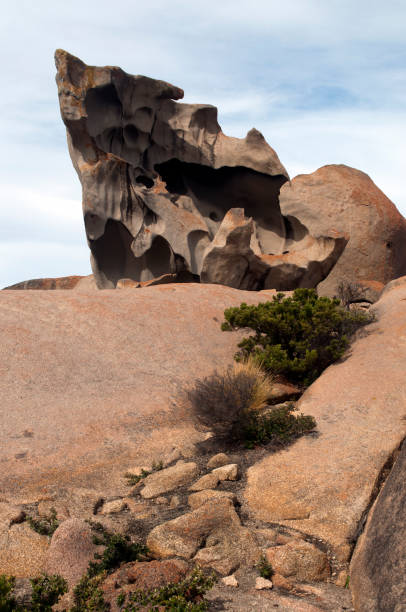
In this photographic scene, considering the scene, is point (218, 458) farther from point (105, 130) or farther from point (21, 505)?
point (105, 130)

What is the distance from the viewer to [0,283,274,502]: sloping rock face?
7109 mm

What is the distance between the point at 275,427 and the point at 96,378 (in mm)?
3051

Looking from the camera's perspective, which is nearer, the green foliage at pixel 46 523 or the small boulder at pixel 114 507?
the green foliage at pixel 46 523

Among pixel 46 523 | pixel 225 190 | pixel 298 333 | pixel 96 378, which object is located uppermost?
pixel 225 190

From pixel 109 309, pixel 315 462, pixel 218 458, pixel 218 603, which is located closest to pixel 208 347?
pixel 109 309

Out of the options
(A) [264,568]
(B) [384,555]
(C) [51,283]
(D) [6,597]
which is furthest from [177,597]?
(C) [51,283]

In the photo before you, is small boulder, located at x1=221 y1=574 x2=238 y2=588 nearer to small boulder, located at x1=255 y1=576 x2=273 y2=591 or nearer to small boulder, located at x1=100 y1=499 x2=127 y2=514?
small boulder, located at x1=255 y1=576 x2=273 y2=591

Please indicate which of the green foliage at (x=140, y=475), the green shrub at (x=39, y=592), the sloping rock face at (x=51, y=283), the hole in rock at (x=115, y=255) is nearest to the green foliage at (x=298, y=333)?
the green foliage at (x=140, y=475)

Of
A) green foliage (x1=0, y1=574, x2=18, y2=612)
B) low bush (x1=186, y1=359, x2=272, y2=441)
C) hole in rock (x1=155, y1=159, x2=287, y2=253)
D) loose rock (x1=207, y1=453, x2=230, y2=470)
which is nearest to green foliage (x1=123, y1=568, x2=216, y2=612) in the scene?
green foliage (x1=0, y1=574, x2=18, y2=612)

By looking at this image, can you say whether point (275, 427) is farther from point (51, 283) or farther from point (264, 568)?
point (51, 283)

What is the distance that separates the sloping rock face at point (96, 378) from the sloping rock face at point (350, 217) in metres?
9.65

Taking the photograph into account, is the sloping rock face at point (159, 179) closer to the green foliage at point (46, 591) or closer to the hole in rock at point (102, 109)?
the hole in rock at point (102, 109)

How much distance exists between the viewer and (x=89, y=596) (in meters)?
4.42

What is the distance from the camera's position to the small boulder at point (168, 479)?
663 cm
